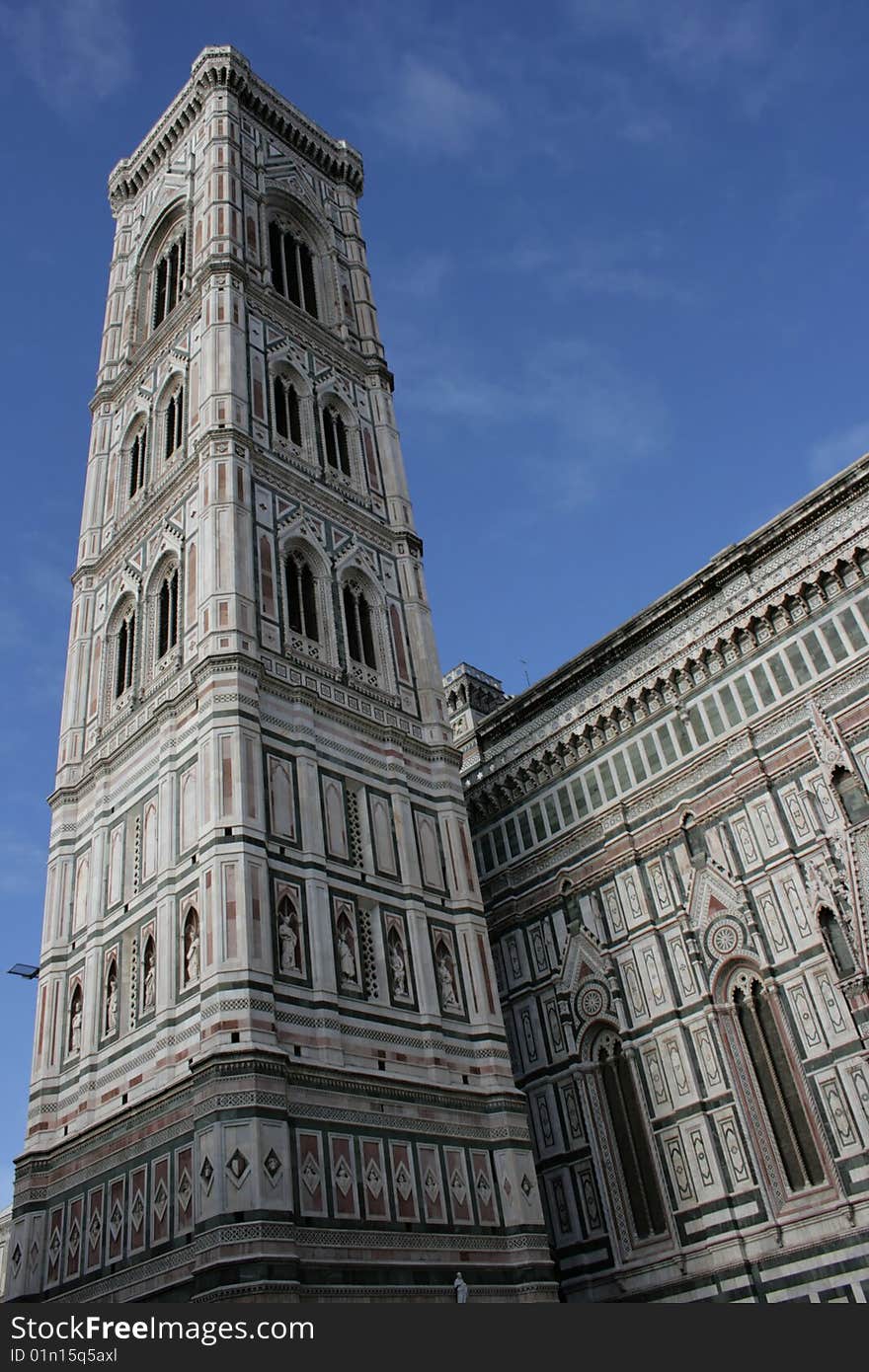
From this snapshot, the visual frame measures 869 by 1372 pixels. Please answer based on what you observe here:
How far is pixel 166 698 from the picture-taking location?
59.3ft

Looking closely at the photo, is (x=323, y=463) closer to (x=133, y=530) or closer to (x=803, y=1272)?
(x=133, y=530)

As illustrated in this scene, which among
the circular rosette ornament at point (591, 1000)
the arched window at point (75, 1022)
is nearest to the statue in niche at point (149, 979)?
the arched window at point (75, 1022)

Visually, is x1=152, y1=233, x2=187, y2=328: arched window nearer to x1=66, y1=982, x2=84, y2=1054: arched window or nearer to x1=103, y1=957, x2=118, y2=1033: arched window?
x1=103, y1=957, x2=118, y2=1033: arched window

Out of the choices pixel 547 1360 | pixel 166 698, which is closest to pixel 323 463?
pixel 166 698

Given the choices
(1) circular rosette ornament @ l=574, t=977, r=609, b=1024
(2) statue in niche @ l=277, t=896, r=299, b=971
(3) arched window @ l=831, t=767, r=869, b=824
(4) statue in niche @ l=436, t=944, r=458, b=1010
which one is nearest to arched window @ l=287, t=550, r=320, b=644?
(2) statue in niche @ l=277, t=896, r=299, b=971

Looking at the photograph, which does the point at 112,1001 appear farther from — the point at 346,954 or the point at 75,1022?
the point at 346,954

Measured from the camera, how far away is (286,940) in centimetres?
1524

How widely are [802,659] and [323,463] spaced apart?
397 inches

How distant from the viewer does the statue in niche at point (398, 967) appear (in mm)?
16453

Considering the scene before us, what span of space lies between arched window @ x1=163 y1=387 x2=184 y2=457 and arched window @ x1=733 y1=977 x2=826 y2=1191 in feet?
46.9

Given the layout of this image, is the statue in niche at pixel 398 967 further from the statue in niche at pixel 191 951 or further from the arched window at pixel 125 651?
the arched window at pixel 125 651

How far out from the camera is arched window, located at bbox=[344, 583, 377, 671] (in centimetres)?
2052

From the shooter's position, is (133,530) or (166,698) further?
(133,530)

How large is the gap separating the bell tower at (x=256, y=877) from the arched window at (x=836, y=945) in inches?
192
